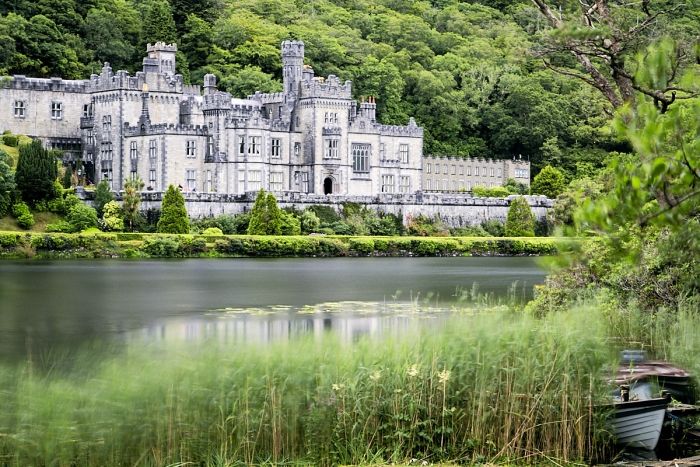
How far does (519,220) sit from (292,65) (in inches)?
607

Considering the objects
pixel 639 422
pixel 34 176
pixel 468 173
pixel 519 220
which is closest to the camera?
pixel 639 422

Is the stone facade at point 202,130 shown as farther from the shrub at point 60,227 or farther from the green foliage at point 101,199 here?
the shrub at point 60,227

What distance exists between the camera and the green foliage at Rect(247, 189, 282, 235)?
60969 mm

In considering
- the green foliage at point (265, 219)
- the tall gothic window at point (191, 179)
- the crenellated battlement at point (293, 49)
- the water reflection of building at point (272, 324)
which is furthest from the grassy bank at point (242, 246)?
the water reflection of building at point (272, 324)

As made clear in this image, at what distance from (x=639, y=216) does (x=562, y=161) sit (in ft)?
274

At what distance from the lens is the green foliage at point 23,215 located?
5562cm

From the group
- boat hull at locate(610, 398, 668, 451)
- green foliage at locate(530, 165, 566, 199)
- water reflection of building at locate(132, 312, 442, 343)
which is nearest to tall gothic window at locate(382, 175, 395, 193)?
green foliage at locate(530, 165, 566, 199)

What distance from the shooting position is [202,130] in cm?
6750

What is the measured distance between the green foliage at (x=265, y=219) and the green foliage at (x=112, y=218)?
6.24m

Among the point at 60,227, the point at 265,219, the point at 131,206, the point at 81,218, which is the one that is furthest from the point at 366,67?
the point at 60,227

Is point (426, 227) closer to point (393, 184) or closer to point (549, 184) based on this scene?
point (393, 184)

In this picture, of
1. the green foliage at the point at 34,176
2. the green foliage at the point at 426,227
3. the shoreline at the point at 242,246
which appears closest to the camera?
the shoreline at the point at 242,246

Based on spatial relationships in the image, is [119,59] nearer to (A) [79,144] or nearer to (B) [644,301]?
(A) [79,144]

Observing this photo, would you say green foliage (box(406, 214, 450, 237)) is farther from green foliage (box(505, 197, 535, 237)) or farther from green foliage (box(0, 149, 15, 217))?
green foliage (box(0, 149, 15, 217))
